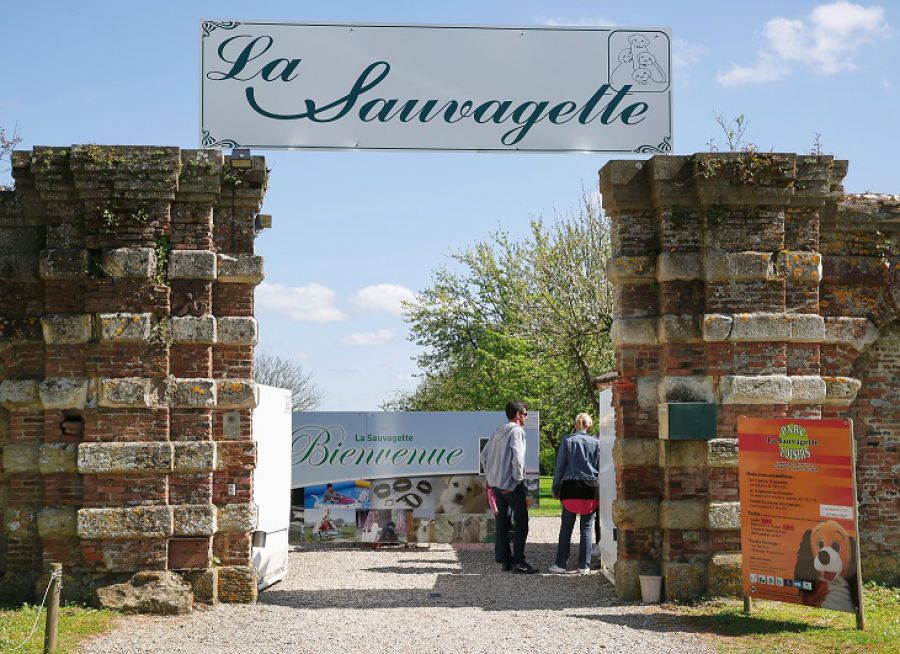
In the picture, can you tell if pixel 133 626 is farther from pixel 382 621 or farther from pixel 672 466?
pixel 672 466

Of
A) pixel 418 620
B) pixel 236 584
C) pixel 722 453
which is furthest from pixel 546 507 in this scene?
pixel 418 620

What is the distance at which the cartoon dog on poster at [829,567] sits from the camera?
28.9 feet

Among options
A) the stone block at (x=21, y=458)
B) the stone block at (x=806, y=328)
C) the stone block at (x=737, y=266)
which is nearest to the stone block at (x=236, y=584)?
the stone block at (x=21, y=458)

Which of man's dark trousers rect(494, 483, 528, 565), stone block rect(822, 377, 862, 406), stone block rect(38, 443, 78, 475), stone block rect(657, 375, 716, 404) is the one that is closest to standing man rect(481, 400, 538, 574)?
man's dark trousers rect(494, 483, 528, 565)

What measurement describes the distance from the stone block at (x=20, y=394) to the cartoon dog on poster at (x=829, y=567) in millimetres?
7446

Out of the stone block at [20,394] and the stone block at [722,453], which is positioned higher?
the stone block at [20,394]

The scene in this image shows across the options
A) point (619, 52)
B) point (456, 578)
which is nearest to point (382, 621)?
point (456, 578)

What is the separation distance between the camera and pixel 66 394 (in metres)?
10.1

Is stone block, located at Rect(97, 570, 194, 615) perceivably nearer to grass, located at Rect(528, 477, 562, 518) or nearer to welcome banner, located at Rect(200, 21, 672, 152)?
welcome banner, located at Rect(200, 21, 672, 152)

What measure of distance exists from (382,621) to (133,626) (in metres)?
2.28

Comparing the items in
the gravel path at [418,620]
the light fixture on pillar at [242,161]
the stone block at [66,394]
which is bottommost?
the gravel path at [418,620]

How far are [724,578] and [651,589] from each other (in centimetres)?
72

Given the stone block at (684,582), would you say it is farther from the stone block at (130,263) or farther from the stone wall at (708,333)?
the stone block at (130,263)

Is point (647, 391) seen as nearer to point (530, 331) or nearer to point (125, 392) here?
point (125, 392)
